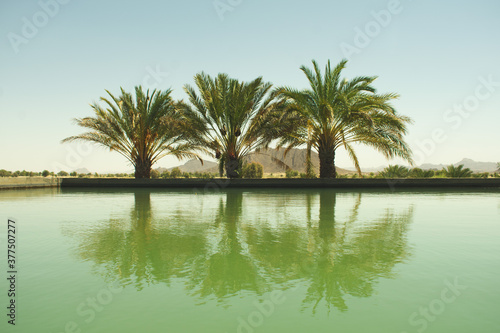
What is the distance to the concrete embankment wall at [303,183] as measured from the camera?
59.0 ft

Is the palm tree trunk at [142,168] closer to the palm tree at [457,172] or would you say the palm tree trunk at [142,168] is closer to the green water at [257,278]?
the green water at [257,278]

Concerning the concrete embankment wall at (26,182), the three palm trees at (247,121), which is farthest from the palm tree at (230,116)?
the concrete embankment wall at (26,182)

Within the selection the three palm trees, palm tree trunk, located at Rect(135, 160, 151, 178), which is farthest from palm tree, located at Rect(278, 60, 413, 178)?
palm tree trunk, located at Rect(135, 160, 151, 178)

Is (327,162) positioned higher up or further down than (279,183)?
higher up

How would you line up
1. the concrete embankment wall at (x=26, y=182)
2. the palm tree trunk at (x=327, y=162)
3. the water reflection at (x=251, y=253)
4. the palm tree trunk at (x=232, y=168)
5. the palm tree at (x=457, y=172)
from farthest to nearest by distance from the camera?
the palm tree at (x=457, y=172) → the palm tree trunk at (x=232, y=168) → the palm tree trunk at (x=327, y=162) → the concrete embankment wall at (x=26, y=182) → the water reflection at (x=251, y=253)

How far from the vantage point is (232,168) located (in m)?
19.5

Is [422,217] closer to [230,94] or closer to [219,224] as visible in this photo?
[219,224]

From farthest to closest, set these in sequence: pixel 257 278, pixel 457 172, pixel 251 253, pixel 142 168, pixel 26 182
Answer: pixel 457 172, pixel 142 168, pixel 26 182, pixel 251 253, pixel 257 278

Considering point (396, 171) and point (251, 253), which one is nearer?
point (251, 253)

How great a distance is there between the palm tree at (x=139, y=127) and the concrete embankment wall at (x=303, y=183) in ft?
7.75

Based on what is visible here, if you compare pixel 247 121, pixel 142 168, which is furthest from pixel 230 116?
pixel 142 168

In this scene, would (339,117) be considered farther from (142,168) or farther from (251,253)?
(251,253)

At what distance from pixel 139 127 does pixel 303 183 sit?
32.3 feet

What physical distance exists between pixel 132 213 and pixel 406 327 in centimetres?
676
